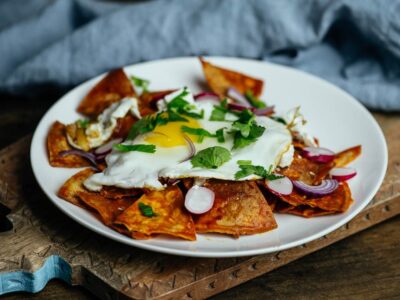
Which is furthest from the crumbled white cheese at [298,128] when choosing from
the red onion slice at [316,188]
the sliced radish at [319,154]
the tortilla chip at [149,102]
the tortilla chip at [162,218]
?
the tortilla chip at [162,218]

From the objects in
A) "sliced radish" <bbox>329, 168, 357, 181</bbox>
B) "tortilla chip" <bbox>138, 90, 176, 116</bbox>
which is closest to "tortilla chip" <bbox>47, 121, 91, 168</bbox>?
"tortilla chip" <bbox>138, 90, 176, 116</bbox>

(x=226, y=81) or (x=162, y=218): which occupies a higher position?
(x=162, y=218)

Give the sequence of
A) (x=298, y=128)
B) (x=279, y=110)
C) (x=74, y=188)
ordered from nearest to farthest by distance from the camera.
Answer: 1. (x=74, y=188)
2. (x=298, y=128)
3. (x=279, y=110)

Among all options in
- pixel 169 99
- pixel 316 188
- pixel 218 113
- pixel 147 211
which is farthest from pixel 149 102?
pixel 316 188

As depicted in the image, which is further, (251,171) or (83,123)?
(83,123)

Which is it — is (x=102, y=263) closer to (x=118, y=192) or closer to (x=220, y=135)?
(x=118, y=192)

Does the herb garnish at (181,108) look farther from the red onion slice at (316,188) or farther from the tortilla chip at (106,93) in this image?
the red onion slice at (316,188)
